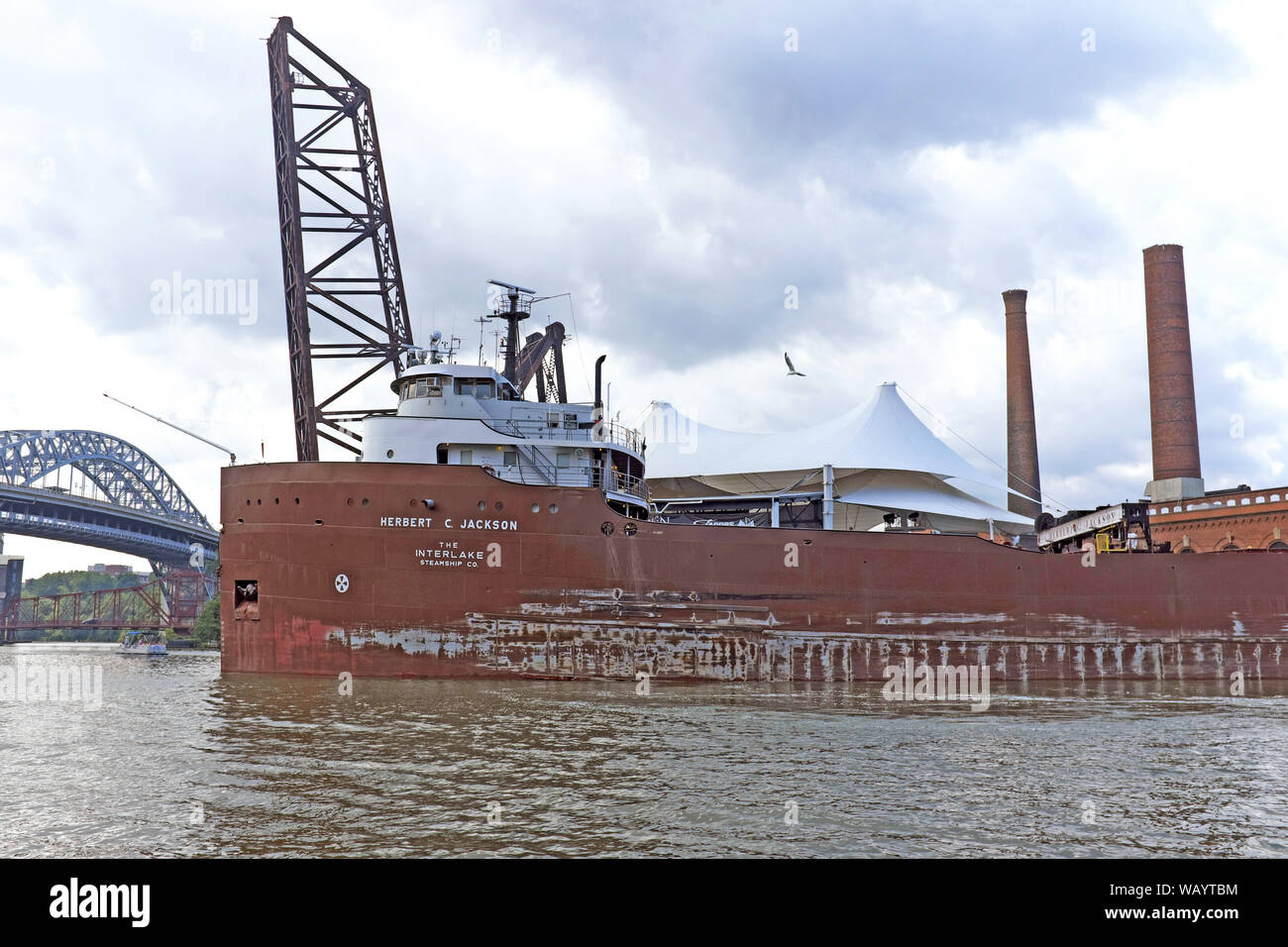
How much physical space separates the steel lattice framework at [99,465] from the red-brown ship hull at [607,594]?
281 feet

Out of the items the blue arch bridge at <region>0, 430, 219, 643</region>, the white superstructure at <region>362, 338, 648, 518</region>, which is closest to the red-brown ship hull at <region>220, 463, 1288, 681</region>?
the white superstructure at <region>362, 338, 648, 518</region>

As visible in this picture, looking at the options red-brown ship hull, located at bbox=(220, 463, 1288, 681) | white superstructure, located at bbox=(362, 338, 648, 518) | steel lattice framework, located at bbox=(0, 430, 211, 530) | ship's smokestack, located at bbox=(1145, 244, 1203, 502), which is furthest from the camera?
steel lattice framework, located at bbox=(0, 430, 211, 530)

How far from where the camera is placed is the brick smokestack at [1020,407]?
145 ft

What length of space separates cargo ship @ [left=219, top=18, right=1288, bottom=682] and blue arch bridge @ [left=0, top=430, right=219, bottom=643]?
205ft

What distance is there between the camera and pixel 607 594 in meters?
18.1

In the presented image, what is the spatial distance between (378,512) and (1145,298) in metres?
32.0

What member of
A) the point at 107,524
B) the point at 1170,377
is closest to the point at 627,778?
the point at 1170,377

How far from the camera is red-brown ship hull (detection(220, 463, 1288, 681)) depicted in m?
17.3

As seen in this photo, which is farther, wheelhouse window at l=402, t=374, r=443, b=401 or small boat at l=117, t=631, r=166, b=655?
small boat at l=117, t=631, r=166, b=655

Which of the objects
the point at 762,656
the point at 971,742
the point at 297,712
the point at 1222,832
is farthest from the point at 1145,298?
the point at 297,712

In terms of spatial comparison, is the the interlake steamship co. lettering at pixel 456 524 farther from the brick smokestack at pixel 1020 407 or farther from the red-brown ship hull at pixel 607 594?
the brick smokestack at pixel 1020 407

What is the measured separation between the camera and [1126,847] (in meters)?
7.04

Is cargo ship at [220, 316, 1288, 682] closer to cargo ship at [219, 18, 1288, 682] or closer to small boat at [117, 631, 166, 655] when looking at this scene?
cargo ship at [219, 18, 1288, 682]

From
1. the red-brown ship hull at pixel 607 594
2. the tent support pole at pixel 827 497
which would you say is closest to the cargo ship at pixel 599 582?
the red-brown ship hull at pixel 607 594
